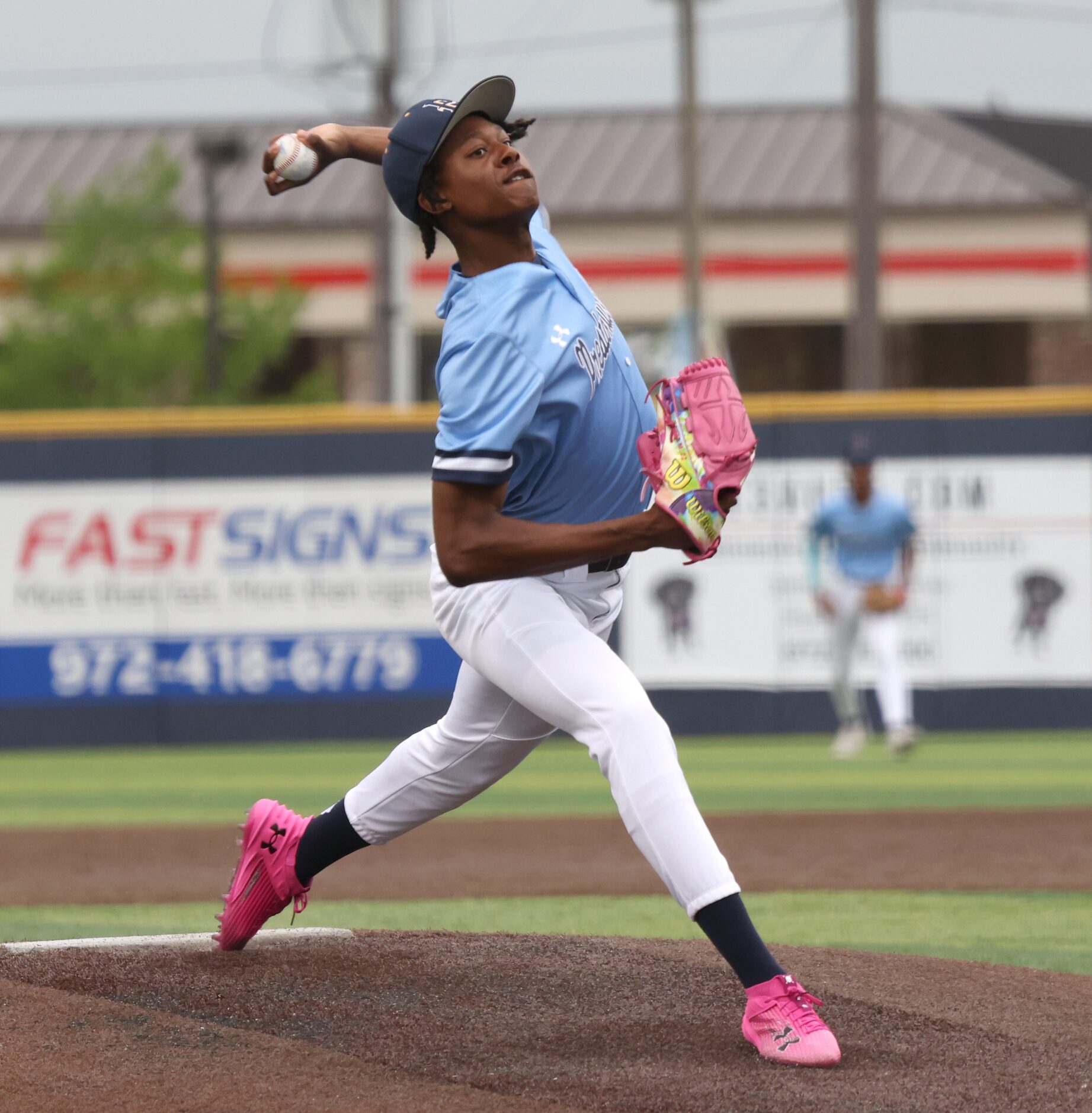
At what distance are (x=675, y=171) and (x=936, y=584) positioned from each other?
804 inches

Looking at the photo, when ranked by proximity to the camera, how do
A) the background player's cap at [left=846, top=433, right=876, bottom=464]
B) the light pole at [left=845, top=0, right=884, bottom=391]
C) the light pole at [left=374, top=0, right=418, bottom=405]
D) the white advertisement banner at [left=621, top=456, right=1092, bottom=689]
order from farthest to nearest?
the light pole at [left=374, top=0, right=418, bottom=405] < the light pole at [left=845, top=0, right=884, bottom=391] < the white advertisement banner at [left=621, top=456, right=1092, bottom=689] < the background player's cap at [left=846, top=433, right=876, bottom=464]

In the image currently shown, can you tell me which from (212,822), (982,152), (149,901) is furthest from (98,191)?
(149,901)

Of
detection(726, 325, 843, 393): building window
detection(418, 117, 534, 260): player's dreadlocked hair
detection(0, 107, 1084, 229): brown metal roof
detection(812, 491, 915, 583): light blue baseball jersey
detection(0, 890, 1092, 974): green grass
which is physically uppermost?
detection(0, 107, 1084, 229): brown metal roof

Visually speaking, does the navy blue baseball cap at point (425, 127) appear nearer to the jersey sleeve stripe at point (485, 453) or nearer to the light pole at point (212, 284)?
the jersey sleeve stripe at point (485, 453)

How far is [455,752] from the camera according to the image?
13.2 feet

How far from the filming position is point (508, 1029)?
3730 millimetres

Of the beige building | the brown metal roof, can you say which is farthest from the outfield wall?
the brown metal roof

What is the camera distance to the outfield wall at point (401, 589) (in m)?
13.3

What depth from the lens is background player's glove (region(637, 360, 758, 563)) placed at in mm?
3447

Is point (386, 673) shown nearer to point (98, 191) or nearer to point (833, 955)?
point (833, 955)

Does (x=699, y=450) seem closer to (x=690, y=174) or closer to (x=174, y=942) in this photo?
(x=174, y=942)

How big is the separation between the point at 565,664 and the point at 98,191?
88.5 feet

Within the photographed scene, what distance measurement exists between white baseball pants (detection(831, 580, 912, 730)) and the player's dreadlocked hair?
7756 mm

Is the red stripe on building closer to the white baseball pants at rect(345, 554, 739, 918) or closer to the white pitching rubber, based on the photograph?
the white pitching rubber
